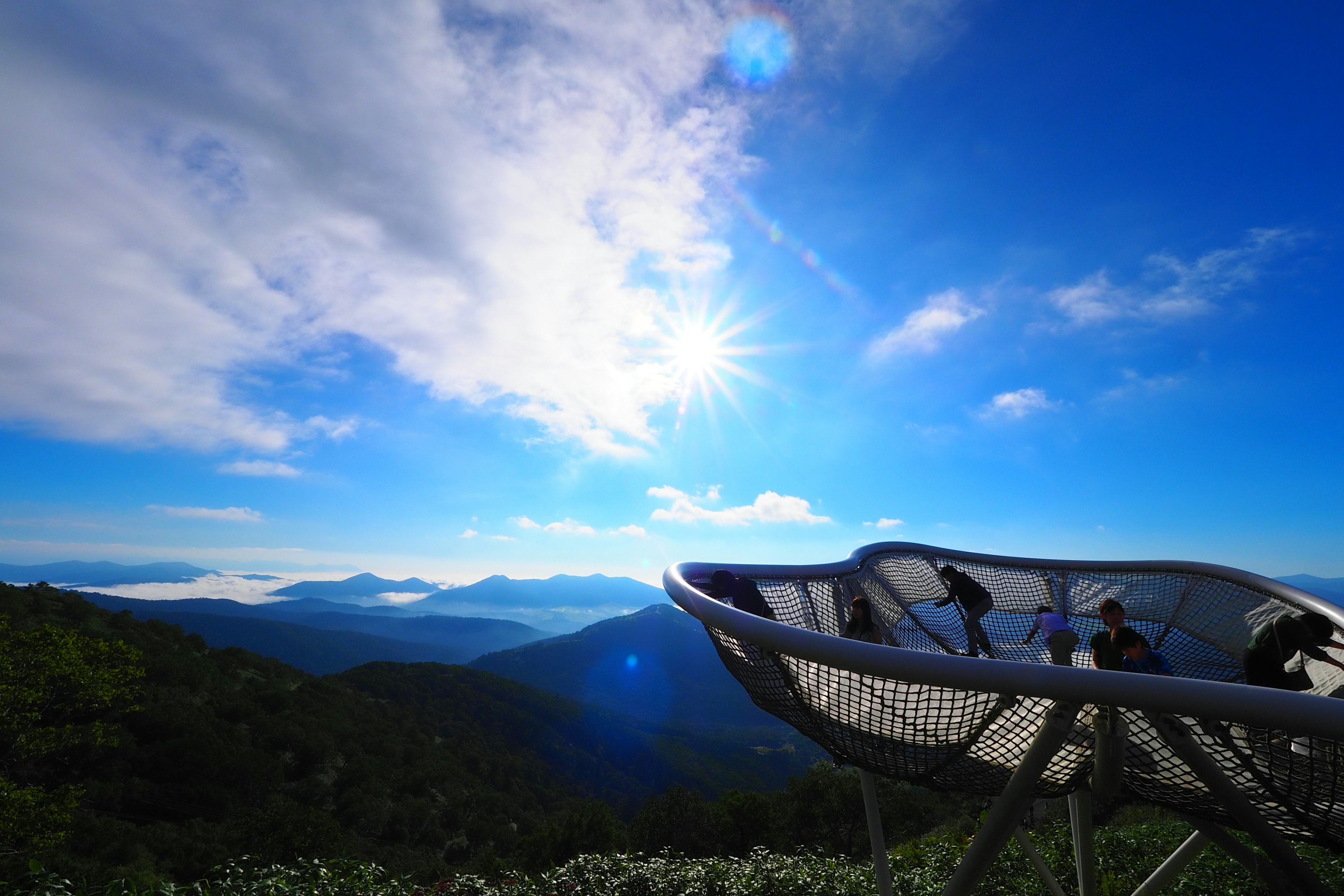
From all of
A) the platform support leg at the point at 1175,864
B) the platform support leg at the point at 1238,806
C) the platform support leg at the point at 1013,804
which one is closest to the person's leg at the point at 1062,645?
the platform support leg at the point at 1175,864

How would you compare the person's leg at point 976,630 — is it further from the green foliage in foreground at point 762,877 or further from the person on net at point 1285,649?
the green foliage in foreground at point 762,877

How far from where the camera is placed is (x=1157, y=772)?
2902 mm

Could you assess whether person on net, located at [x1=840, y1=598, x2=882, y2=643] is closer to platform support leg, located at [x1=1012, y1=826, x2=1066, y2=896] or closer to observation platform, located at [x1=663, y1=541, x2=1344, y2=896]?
observation platform, located at [x1=663, y1=541, x2=1344, y2=896]

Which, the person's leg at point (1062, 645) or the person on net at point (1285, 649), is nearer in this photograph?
the person on net at point (1285, 649)

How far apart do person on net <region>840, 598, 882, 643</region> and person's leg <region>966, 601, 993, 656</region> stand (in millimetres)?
2215

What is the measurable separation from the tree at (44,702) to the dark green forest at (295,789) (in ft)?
0.36

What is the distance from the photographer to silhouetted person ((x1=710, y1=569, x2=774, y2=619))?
5.16 m

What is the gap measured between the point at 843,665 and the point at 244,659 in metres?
72.1

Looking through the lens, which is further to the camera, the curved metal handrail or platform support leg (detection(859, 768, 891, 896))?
platform support leg (detection(859, 768, 891, 896))

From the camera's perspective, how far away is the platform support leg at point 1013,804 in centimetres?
245

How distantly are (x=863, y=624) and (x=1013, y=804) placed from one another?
2.85 m

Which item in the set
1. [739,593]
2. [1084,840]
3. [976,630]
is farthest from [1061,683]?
[976,630]

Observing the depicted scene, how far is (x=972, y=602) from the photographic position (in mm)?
7156

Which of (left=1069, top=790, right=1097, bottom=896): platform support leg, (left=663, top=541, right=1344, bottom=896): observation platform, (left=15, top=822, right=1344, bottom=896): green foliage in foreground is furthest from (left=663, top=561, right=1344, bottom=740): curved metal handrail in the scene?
(left=15, top=822, right=1344, bottom=896): green foliage in foreground
